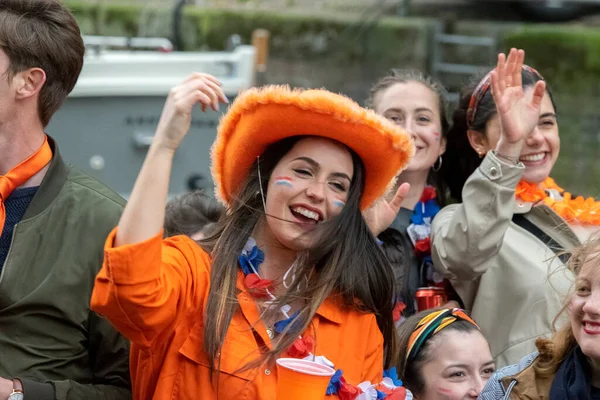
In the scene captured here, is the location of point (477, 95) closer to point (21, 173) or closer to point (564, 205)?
point (564, 205)

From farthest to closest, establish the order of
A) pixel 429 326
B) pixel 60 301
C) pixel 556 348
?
pixel 429 326, pixel 60 301, pixel 556 348

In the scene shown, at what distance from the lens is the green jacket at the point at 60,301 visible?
3240mm

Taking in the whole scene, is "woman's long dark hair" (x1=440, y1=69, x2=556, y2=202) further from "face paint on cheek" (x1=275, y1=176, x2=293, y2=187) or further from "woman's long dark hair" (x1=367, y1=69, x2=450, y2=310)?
"face paint on cheek" (x1=275, y1=176, x2=293, y2=187)

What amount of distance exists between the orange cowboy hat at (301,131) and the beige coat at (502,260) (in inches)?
20.2

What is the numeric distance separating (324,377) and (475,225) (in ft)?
3.90

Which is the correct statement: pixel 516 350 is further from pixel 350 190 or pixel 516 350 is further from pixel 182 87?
pixel 182 87

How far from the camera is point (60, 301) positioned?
129 inches

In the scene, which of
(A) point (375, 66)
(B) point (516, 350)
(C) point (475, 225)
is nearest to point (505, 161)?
(C) point (475, 225)

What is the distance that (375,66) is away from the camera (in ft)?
51.6

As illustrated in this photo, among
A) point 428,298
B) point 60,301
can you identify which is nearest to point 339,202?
point 60,301

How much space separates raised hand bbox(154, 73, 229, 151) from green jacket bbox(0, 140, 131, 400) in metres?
0.54

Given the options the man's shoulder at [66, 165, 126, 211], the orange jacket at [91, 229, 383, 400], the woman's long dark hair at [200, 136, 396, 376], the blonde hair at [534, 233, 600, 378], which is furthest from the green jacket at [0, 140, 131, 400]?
the blonde hair at [534, 233, 600, 378]

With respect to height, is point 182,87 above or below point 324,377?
above

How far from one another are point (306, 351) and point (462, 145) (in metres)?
1.73
